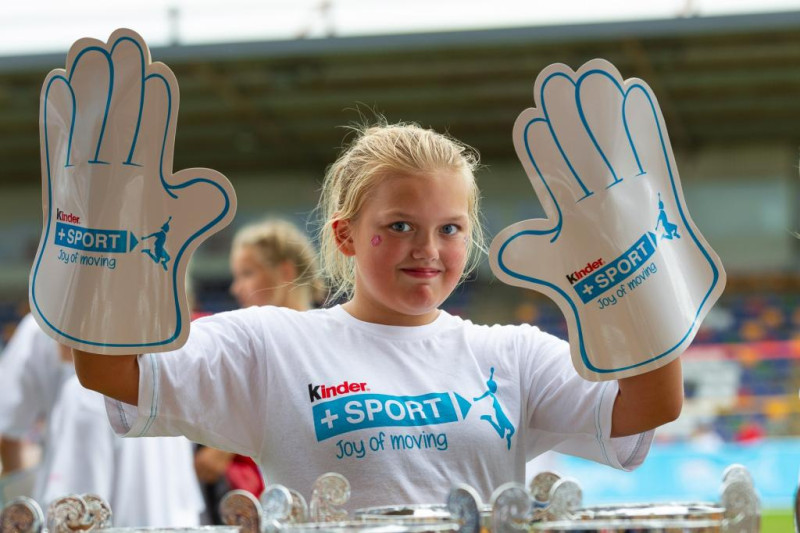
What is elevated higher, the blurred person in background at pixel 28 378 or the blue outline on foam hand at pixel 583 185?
the blurred person in background at pixel 28 378

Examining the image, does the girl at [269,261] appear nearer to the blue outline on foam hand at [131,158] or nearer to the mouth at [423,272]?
the mouth at [423,272]

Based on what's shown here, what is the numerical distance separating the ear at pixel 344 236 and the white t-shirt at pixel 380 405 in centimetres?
11

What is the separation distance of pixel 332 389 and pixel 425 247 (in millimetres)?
199

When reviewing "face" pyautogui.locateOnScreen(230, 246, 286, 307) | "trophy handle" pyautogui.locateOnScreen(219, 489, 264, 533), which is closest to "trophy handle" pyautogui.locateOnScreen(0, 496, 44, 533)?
"trophy handle" pyautogui.locateOnScreen(219, 489, 264, 533)

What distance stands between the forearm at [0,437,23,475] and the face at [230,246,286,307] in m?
1.02

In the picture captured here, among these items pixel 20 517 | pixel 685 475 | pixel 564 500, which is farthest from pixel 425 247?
pixel 685 475

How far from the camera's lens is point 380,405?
48.6 inches

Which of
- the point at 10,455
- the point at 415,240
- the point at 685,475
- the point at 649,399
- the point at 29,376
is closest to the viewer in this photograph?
the point at 649,399

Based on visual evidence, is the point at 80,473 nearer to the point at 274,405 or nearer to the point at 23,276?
the point at 274,405

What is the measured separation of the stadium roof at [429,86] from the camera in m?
7.85

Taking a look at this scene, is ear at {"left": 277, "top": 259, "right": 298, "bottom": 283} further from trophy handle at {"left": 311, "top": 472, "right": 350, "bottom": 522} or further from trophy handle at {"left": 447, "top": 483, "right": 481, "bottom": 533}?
trophy handle at {"left": 447, "top": 483, "right": 481, "bottom": 533}

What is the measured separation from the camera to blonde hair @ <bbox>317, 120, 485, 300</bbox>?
129 centimetres

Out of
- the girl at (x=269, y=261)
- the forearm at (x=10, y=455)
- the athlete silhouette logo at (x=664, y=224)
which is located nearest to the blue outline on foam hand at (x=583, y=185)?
the athlete silhouette logo at (x=664, y=224)

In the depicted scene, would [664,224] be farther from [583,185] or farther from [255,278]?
[255,278]
